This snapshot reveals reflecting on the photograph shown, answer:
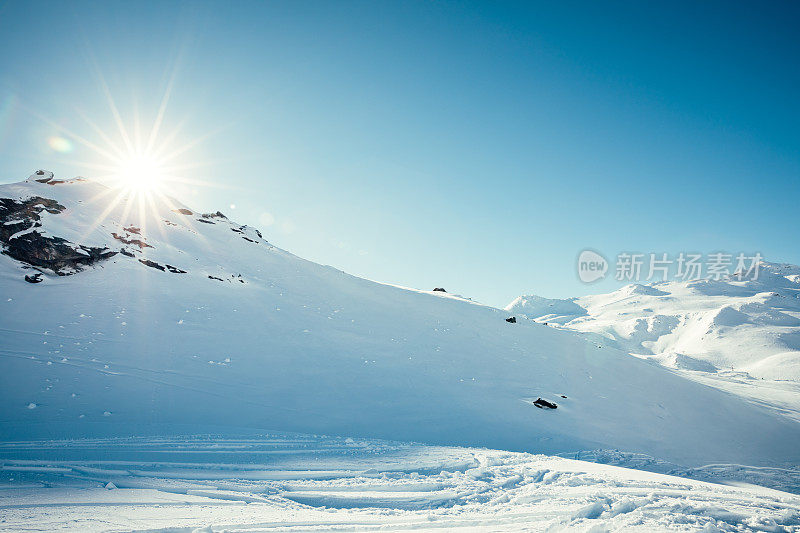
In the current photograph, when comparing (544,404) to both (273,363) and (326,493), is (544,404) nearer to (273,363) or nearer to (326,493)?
(326,493)

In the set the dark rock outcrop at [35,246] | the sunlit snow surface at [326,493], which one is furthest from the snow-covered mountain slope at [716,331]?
the dark rock outcrop at [35,246]

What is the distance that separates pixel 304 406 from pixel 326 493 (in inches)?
226

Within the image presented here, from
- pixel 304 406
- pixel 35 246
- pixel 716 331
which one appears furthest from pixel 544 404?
pixel 716 331

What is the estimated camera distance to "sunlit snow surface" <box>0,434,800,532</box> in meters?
5.36

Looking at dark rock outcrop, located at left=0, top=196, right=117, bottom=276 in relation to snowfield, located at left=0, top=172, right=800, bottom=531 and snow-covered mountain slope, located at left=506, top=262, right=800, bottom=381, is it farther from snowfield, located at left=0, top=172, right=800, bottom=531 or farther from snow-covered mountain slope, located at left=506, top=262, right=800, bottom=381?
snow-covered mountain slope, located at left=506, top=262, right=800, bottom=381

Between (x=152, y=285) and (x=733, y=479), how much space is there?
81.4 feet

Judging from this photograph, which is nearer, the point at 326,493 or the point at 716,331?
the point at 326,493

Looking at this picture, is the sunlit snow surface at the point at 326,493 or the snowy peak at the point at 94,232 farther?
the snowy peak at the point at 94,232

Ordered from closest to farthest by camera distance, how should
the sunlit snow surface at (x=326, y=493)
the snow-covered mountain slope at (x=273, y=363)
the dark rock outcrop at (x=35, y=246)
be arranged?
1. the sunlit snow surface at (x=326, y=493)
2. the snow-covered mountain slope at (x=273, y=363)
3. the dark rock outcrop at (x=35, y=246)

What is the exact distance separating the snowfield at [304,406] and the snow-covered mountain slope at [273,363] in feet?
0.34

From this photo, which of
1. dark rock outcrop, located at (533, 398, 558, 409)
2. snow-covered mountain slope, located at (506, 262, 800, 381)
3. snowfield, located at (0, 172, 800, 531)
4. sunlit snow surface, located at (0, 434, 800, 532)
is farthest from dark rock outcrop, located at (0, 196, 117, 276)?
snow-covered mountain slope, located at (506, 262, 800, 381)

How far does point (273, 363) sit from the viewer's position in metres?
14.6

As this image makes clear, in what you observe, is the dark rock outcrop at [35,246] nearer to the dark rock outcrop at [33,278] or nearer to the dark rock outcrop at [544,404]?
the dark rock outcrop at [33,278]

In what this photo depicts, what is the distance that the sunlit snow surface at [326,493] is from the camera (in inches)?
211
